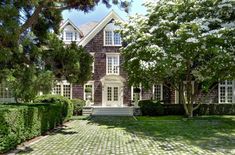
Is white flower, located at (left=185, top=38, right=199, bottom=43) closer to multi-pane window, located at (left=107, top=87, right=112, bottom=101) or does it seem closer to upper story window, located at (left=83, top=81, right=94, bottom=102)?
multi-pane window, located at (left=107, top=87, right=112, bottom=101)

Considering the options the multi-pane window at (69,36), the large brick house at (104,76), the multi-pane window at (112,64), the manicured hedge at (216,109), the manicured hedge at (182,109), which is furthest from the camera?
the multi-pane window at (69,36)

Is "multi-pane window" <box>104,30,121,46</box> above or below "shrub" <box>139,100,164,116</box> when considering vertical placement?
above

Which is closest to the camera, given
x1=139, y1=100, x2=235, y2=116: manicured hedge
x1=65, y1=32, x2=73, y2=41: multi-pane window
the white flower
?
the white flower

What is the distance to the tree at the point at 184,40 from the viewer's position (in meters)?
23.2

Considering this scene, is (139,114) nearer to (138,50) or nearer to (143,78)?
(143,78)

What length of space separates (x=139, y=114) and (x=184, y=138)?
55.1ft

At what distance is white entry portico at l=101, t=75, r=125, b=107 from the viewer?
3747cm

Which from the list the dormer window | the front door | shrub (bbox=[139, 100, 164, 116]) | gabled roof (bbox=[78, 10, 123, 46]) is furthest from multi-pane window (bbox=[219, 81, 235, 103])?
the dormer window

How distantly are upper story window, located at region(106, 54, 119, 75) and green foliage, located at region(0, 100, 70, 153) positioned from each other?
19123 millimetres

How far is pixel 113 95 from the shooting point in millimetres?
37875

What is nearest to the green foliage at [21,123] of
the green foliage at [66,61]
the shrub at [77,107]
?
the green foliage at [66,61]

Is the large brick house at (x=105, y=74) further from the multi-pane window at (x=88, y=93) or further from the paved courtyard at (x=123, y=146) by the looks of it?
the paved courtyard at (x=123, y=146)

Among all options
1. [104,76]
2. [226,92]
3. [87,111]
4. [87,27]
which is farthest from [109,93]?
[226,92]

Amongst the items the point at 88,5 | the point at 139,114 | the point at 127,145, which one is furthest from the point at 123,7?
the point at 139,114
